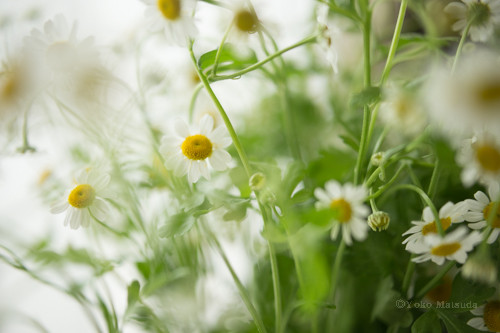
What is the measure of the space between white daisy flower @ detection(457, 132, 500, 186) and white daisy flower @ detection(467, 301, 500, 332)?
0.14 metres

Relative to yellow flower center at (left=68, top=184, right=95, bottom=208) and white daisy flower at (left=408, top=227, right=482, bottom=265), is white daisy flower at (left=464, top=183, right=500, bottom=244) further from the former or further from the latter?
yellow flower center at (left=68, top=184, right=95, bottom=208)

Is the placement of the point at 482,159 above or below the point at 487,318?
above

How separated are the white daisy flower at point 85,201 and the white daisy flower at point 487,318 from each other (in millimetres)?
326

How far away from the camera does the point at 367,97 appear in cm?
29

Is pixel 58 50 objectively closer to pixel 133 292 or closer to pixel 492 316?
pixel 133 292

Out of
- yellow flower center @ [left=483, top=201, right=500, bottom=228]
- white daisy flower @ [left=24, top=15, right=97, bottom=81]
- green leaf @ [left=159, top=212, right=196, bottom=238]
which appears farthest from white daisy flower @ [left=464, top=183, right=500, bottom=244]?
white daisy flower @ [left=24, top=15, right=97, bottom=81]

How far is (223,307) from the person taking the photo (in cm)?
54

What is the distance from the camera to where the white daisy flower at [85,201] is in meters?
0.33

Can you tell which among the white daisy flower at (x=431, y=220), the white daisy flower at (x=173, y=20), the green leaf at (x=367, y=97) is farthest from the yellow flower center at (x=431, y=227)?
the white daisy flower at (x=173, y=20)

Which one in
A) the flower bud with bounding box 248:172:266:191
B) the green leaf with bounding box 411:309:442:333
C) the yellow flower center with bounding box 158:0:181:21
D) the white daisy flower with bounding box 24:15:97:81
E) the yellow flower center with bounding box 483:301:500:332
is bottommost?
the yellow flower center with bounding box 483:301:500:332

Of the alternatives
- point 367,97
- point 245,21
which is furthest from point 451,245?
point 245,21

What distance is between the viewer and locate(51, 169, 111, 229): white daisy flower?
33 cm

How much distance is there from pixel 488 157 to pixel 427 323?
16cm

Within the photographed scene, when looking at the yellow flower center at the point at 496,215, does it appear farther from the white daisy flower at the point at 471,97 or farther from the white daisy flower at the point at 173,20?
the white daisy flower at the point at 173,20
